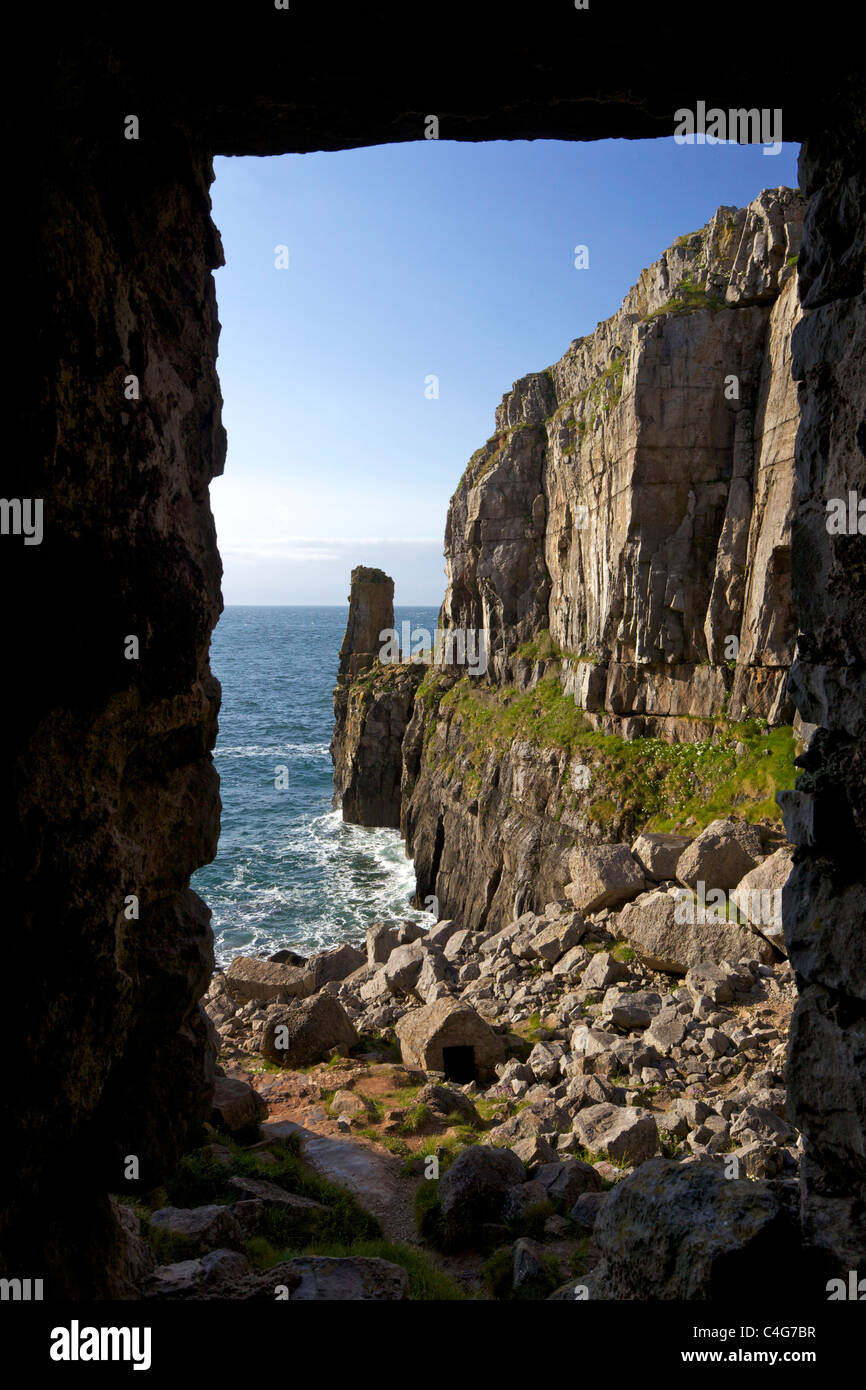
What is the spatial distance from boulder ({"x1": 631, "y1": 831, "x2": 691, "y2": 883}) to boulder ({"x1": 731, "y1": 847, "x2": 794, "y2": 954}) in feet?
8.00

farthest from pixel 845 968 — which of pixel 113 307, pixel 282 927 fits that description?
pixel 282 927

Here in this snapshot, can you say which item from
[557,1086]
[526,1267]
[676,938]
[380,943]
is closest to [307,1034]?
[557,1086]

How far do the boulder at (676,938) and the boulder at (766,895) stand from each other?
27 centimetres

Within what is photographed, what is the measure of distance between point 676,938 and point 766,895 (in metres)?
1.94

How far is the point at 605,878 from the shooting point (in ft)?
59.3

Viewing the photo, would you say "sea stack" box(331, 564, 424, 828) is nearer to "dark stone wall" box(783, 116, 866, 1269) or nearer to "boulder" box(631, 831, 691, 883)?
"boulder" box(631, 831, 691, 883)

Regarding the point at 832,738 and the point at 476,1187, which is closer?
the point at 832,738

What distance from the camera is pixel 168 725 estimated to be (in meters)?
5.39

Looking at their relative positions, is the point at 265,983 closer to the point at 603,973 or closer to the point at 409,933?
the point at 409,933

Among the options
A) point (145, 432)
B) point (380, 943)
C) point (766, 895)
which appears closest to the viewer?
point (145, 432)

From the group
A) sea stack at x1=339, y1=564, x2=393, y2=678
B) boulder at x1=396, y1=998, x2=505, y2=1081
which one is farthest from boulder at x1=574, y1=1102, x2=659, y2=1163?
sea stack at x1=339, y1=564, x2=393, y2=678

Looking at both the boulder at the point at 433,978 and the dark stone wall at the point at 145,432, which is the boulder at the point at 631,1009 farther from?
the dark stone wall at the point at 145,432

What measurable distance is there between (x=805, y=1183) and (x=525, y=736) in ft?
80.1
